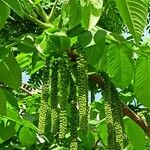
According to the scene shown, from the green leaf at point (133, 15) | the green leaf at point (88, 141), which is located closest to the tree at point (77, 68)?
the green leaf at point (133, 15)

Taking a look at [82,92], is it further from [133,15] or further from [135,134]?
[135,134]

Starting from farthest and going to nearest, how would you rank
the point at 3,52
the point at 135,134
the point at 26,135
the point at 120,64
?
1. the point at 135,134
2. the point at 26,135
3. the point at 120,64
4. the point at 3,52

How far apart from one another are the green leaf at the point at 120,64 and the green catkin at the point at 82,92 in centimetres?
18

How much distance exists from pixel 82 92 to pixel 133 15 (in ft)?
1.16

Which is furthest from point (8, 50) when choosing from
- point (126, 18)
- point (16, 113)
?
point (126, 18)

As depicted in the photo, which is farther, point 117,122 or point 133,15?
point 117,122

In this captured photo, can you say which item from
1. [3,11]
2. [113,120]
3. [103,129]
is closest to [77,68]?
[113,120]

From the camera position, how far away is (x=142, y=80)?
1987 millimetres

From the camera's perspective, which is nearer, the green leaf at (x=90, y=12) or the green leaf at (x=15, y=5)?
the green leaf at (x=90, y=12)

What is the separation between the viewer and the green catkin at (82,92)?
1.66 m

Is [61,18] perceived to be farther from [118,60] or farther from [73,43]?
[118,60]

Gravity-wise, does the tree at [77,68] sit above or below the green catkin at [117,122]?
above

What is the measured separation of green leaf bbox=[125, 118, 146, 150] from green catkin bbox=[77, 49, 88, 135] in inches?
22.3

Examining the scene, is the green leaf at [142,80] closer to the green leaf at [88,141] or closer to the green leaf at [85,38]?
the green leaf at [85,38]
